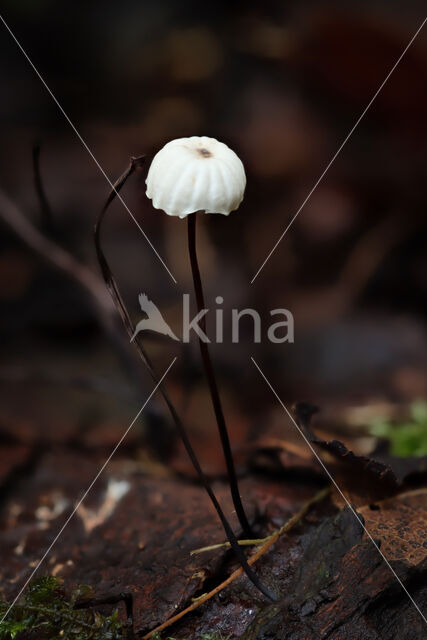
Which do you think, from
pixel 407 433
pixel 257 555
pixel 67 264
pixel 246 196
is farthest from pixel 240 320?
pixel 257 555

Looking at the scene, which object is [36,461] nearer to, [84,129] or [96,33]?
[84,129]

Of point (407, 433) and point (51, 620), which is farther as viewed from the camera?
point (407, 433)

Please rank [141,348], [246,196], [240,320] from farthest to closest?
1. [246,196]
2. [240,320]
3. [141,348]

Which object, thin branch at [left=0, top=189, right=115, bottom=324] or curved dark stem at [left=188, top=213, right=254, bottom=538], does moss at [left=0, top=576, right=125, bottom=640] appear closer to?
curved dark stem at [left=188, top=213, right=254, bottom=538]

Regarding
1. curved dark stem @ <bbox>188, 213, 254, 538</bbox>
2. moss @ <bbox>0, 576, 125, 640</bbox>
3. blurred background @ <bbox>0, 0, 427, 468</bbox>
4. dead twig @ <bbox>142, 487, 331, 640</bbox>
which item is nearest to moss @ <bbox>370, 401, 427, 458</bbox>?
blurred background @ <bbox>0, 0, 427, 468</bbox>

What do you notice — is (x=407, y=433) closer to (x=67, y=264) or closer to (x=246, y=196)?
(x=67, y=264)

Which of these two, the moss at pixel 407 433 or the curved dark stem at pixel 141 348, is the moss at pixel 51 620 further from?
the moss at pixel 407 433

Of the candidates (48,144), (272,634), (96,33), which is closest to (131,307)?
(48,144)
